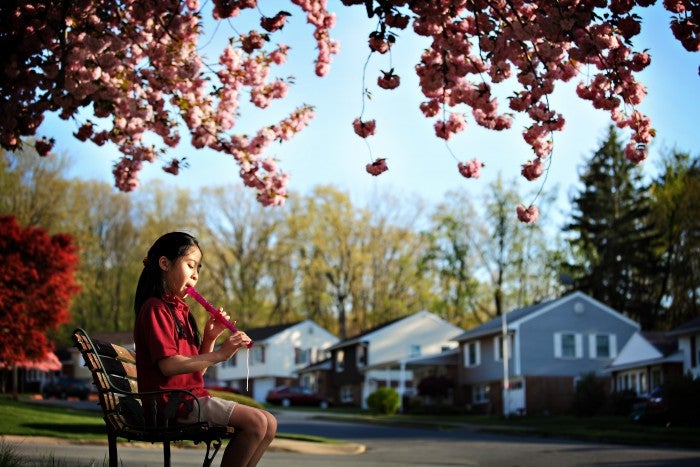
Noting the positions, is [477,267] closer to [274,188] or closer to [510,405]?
[510,405]

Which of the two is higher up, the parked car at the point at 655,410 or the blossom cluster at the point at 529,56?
the blossom cluster at the point at 529,56

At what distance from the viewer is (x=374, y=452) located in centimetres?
1941

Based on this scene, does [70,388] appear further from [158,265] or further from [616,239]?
[158,265]

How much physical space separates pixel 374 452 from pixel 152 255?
1430 centimetres

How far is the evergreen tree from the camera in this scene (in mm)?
58344

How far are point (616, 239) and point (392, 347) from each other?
16652 millimetres

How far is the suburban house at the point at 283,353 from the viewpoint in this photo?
74938 mm

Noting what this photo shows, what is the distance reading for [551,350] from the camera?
169 feet

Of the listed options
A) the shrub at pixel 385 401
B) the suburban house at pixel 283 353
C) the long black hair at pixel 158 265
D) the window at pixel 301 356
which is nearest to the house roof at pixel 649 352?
the shrub at pixel 385 401

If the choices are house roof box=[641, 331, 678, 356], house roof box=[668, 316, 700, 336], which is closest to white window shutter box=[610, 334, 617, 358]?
house roof box=[641, 331, 678, 356]

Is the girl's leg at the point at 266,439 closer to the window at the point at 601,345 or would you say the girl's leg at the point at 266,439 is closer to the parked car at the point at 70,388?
the window at the point at 601,345

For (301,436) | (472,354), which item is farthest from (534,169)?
(472,354)

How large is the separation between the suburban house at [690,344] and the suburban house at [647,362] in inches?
49.4

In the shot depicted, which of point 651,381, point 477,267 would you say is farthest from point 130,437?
point 477,267
